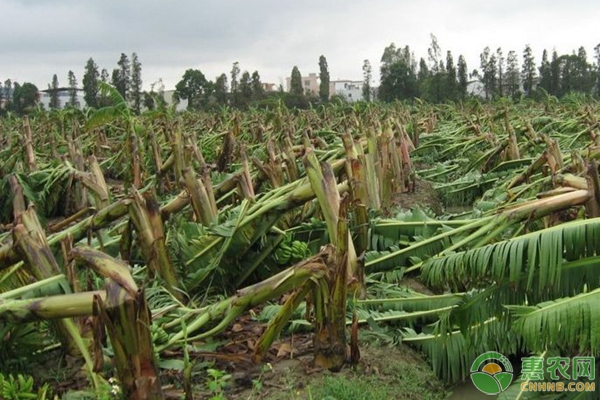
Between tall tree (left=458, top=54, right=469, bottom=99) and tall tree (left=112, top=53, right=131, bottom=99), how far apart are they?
22256 mm

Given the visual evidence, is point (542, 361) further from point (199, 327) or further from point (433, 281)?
point (199, 327)

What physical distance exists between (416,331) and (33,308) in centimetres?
233

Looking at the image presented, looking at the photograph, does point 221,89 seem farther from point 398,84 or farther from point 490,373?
point 490,373

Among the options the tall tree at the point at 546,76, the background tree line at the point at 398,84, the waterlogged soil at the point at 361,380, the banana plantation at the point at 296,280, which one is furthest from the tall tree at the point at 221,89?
the waterlogged soil at the point at 361,380

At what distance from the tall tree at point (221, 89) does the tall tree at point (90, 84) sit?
328 inches

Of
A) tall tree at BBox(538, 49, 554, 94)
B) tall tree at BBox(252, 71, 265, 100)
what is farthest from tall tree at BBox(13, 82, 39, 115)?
tall tree at BBox(538, 49, 554, 94)

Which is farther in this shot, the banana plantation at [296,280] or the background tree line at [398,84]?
the background tree line at [398,84]

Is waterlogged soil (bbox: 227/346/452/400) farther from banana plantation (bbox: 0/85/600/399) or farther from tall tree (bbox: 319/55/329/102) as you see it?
tall tree (bbox: 319/55/329/102)

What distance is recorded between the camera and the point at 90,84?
3928 cm

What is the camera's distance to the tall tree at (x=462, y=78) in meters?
39.8

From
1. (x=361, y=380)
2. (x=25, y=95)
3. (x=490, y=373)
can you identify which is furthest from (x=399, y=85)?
(x=361, y=380)

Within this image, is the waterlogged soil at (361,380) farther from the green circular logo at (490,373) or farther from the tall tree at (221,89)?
the tall tree at (221,89)

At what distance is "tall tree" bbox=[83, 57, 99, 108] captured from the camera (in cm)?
3693

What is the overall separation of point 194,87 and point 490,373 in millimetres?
40384
